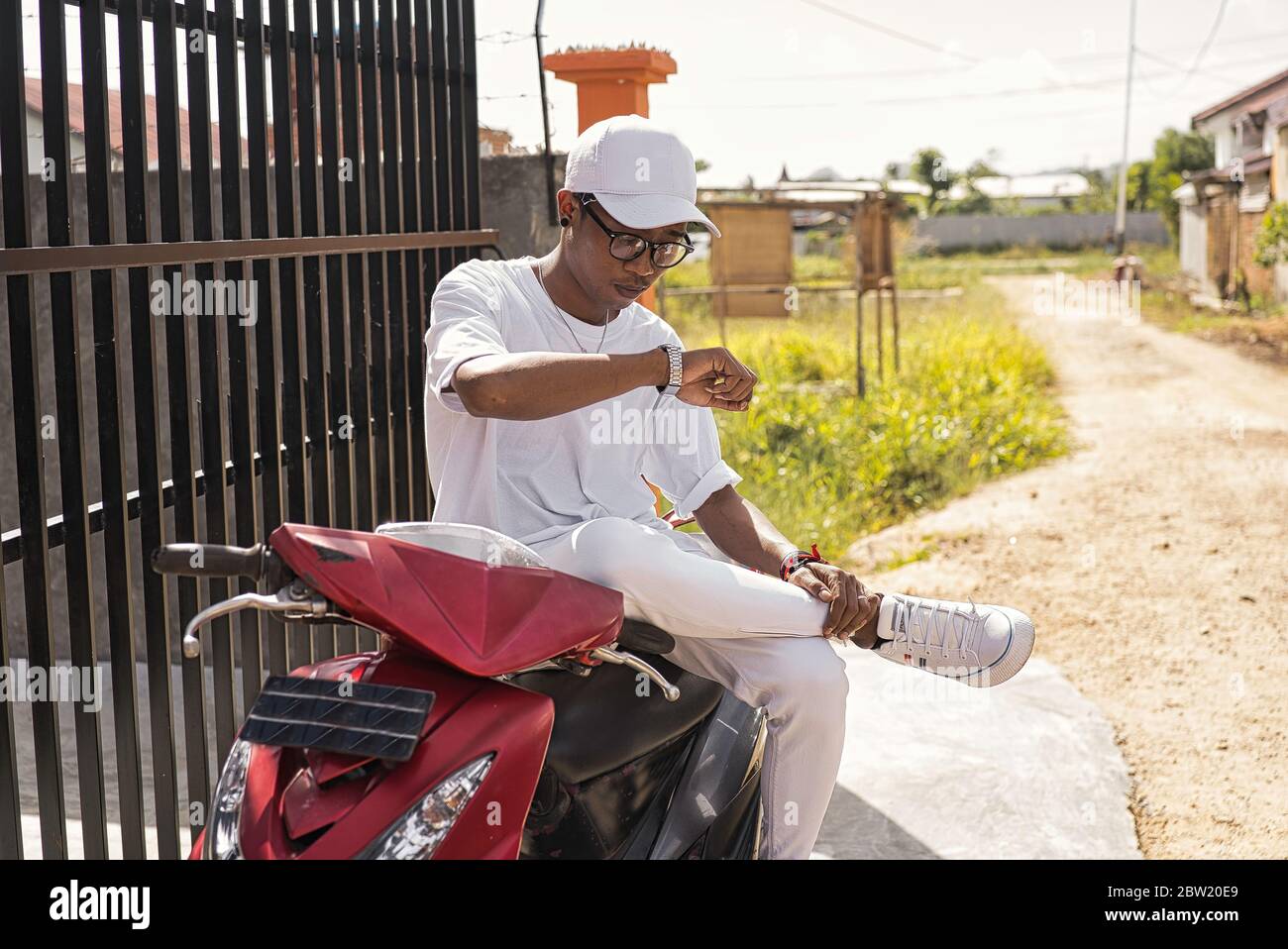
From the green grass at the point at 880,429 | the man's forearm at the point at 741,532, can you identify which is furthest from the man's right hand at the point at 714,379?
the green grass at the point at 880,429

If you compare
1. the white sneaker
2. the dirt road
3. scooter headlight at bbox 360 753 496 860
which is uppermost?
the white sneaker

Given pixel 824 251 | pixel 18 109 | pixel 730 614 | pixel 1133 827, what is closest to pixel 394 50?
pixel 18 109

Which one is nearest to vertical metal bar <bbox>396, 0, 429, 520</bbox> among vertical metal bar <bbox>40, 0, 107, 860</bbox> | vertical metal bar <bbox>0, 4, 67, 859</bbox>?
vertical metal bar <bbox>40, 0, 107, 860</bbox>

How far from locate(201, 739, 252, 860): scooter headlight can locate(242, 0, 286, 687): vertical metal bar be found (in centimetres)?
136

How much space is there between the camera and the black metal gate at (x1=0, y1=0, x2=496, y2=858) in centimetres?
232

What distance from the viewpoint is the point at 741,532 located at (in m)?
2.69

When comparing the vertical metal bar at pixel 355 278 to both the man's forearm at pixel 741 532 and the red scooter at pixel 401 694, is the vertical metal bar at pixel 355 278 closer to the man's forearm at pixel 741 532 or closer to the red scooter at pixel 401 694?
the man's forearm at pixel 741 532

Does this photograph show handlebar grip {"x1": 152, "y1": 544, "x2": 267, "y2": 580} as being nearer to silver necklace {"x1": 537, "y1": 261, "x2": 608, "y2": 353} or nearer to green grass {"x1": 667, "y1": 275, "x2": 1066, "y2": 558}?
silver necklace {"x1": 537, "y1": 261, "x2": 608, "y2": 353}

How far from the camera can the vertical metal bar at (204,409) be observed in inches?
106

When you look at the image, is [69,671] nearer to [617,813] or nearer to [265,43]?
[617,813]

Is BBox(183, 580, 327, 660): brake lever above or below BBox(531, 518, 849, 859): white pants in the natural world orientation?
above

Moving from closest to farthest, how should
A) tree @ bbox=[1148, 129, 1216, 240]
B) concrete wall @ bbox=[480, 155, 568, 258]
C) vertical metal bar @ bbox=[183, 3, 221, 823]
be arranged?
vertical metal bar @ bbox=[183, 3, 221, 823], concrete wall @ bbox=[480, 155, 568, 258], tree @ bbox=[1148, 129, 1216, 240]

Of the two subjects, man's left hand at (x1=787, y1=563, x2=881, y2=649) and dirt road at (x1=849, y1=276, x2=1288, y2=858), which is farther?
dirt road at (x1=849, y1=276, x2=1288, y2=858)
